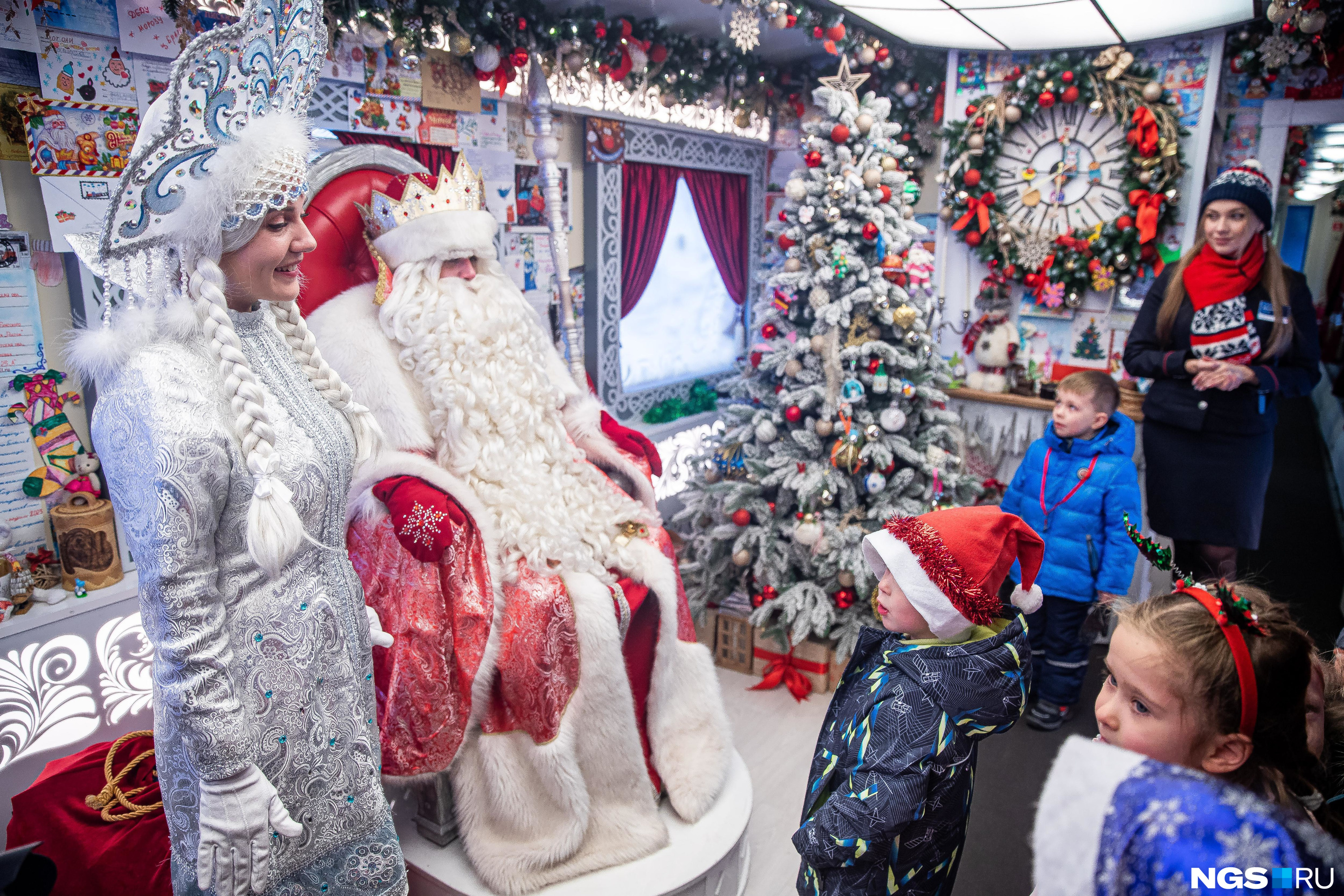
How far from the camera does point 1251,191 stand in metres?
3.00

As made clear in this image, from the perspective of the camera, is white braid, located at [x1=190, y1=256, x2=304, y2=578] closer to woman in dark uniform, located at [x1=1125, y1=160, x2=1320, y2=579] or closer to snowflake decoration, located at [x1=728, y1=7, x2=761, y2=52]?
snowflake decoration, located at [x1=728, y1=7, x2=761, y2=52]

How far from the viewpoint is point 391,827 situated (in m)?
1.80

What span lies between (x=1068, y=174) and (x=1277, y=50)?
1035 mm

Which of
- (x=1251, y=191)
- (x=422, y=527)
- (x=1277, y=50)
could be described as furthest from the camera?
(x=1277, y=50)

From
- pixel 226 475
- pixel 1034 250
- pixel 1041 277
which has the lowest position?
pixel 226 475

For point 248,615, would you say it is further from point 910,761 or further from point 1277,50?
point 1277,50

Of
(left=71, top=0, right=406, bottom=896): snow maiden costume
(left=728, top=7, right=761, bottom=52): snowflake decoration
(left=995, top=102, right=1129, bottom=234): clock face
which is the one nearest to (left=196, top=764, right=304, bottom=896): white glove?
(left=71, top=0, right=406, bottom=896): snow maiden costume

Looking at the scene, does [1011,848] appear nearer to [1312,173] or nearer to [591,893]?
[591,893]

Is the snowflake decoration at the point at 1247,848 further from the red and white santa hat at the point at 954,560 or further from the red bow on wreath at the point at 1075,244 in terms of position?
the red bow on wreath at the point at 1075,244

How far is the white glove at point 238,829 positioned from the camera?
4.58 feet

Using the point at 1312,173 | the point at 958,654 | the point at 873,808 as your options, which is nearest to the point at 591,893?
the point at 873,808

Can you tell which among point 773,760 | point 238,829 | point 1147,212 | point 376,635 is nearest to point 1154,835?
point 238,829

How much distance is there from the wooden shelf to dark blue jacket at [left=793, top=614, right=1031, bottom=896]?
3.27 metres

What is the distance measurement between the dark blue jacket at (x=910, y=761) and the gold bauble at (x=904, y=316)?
210cm
